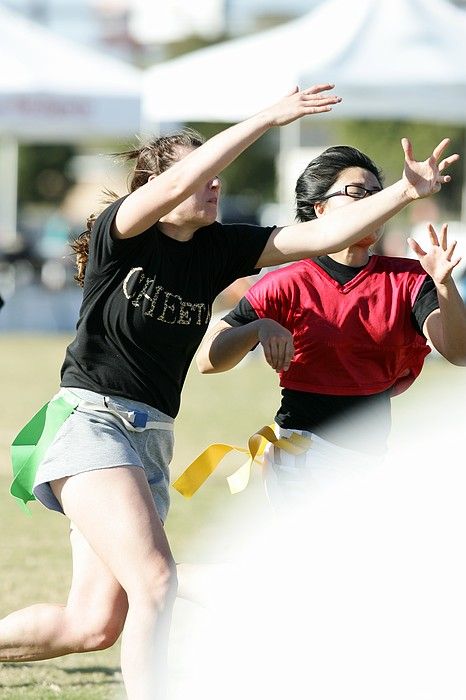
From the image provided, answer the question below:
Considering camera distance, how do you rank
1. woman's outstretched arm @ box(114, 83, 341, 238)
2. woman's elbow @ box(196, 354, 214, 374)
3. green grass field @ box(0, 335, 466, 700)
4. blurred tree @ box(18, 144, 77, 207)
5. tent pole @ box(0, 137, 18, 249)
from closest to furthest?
woman's outstretched arm @ box(114, 83, 341, 238), woman's elbow @ box(196, 354, 214, 374), green grass field @ box(0, 335, 466, 700), tent pole @ box(0, 137, 18, 249), blurred tree @ box(18, 144, 77, 207)

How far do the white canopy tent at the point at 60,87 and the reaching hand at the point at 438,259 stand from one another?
35.3 feet

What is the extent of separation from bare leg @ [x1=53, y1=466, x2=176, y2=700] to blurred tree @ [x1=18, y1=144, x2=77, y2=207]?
48.6 meters

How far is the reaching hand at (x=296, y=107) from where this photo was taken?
11.6 feet

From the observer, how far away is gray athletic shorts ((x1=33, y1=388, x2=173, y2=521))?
374cm

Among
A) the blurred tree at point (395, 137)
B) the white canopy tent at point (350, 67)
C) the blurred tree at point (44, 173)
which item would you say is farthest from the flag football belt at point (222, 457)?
the blurred tree at point (44, 173)

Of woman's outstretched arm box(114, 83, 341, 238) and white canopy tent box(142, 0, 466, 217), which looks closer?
woman's outstretched arm box(114, 83, 341, 238)

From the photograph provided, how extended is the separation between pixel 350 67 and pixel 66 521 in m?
6.52

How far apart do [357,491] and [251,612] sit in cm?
51

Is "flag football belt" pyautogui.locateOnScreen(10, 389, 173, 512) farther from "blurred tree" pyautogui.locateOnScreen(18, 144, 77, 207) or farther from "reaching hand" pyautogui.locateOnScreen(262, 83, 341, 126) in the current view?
"blurred tree" pyautogui.locateOnScreen(18, 144, 77, 207)

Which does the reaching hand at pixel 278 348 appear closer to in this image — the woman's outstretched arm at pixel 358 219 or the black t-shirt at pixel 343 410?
the woman's outstretched arm at pixel 358 219

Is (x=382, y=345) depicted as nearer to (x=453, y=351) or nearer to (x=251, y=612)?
(x=453, y=351)

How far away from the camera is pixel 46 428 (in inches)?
154

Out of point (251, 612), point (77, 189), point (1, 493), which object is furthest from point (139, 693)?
point (77, 189)

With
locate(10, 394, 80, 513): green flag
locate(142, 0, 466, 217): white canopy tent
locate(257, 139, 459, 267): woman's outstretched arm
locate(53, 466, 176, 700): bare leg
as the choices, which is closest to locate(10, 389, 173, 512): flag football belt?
locate(10, 394, 80, 513): green flag
